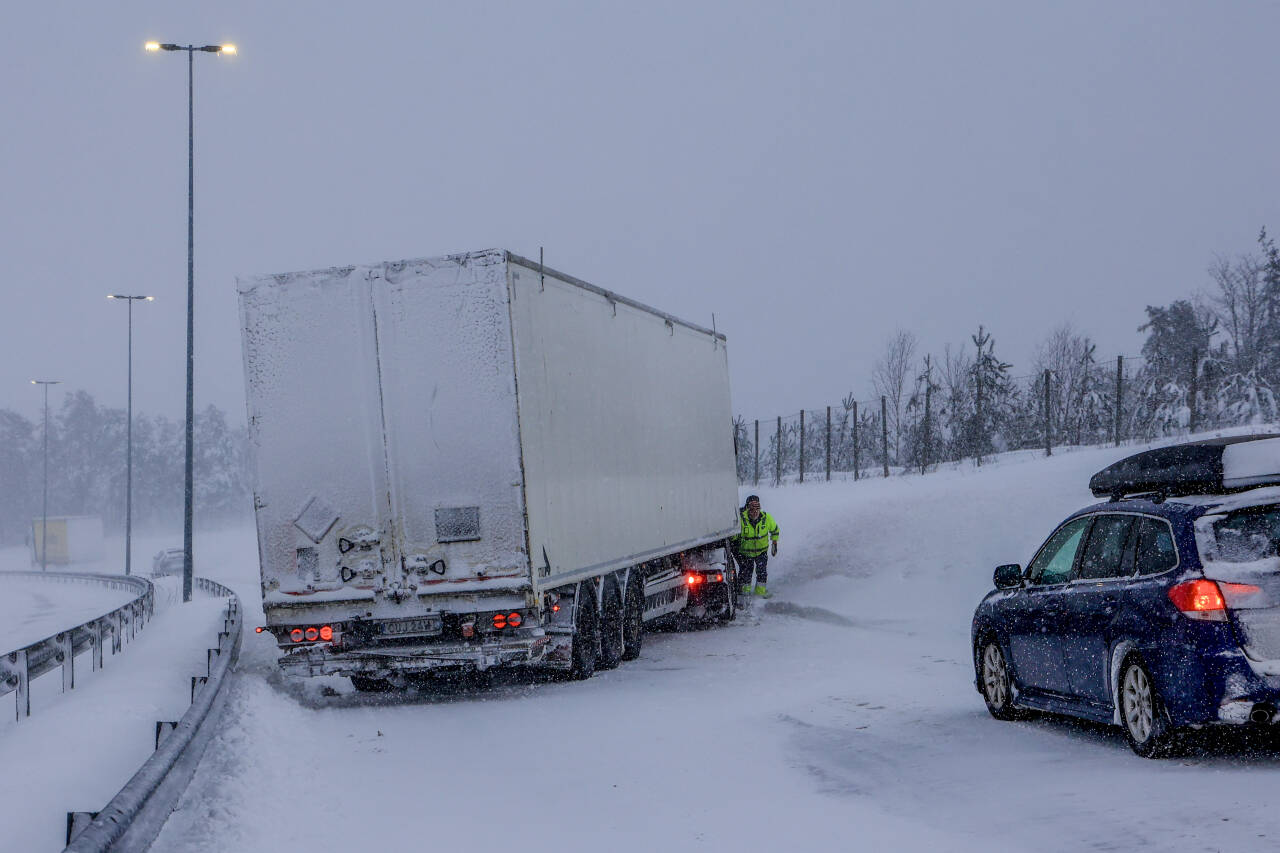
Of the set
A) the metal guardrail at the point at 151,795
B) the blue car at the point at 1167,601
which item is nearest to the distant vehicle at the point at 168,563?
the metal guardrail at the point at 151,795

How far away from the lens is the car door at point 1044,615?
9539 mm

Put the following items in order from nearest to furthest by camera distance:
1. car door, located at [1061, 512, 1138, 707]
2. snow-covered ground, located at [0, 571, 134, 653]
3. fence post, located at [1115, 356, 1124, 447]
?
1. car door, located at [1061, 512, 1138, 707]
2. fence post, located at [1115, 356, 1124, 447]
3. snow-covered ground, located at [0, 571, 134, 653]

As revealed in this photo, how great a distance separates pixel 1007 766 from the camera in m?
8.63

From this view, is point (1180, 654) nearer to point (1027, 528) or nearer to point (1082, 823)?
point (1082, 823)

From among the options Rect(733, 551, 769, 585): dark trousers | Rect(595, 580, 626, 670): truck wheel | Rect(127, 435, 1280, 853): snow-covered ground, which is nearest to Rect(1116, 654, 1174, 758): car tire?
Rect(127, 435, 1280, 853): snow-covered ground

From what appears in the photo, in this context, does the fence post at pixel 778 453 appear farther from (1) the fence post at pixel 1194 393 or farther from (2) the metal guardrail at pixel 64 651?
(2) the metal guardrail at pixel 64 651

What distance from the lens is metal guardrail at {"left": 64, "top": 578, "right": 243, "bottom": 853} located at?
546 centimetres

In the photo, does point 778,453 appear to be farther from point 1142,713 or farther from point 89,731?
point 1142,713

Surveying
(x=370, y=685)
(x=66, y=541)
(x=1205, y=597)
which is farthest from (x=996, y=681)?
(x=66, y=541)

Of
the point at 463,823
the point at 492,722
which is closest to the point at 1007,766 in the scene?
the point at 463,823

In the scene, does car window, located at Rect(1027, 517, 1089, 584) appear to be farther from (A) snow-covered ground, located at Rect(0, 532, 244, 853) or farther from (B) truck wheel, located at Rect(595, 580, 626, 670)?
(A) snow-covered ground, located at Rect(0, 532, 244, 853)

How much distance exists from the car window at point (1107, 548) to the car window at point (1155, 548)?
0.48ft

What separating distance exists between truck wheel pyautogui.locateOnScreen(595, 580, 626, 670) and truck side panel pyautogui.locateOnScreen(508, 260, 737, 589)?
1.22 ft

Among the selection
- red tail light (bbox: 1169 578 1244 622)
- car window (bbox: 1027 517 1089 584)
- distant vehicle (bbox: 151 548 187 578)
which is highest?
car window (bbox: 1027 517 1089 584)
